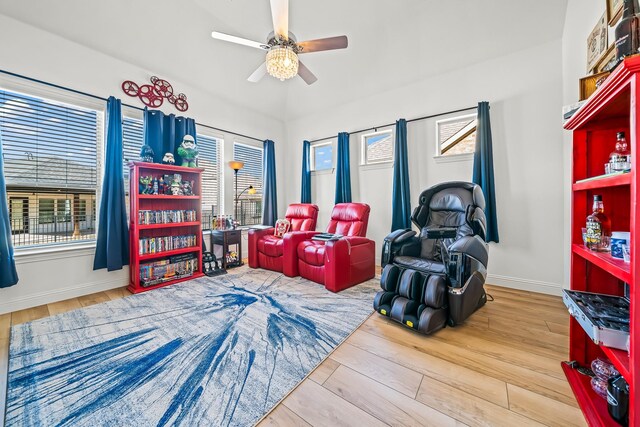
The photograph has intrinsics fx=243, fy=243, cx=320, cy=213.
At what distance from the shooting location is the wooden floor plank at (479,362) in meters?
1.33

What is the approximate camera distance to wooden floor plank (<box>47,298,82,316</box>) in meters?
2.36

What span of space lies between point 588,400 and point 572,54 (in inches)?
117

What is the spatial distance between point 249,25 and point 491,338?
4.28 metres

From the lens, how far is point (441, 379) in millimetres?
1422

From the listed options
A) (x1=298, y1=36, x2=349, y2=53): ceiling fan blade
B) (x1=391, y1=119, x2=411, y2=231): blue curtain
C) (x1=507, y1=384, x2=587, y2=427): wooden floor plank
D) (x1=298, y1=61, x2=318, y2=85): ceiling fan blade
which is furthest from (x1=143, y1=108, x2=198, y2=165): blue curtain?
(x1=507, y1=384, x2=587, y2=427): wooden floor plank

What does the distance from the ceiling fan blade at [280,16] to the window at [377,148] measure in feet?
7.44

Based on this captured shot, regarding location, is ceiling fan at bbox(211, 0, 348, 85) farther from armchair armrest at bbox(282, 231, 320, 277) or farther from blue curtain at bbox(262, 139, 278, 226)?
blue curtain at bbox(262, 139, 278, 226)

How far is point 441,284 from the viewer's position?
191 cm

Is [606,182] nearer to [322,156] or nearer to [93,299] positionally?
[322,156]

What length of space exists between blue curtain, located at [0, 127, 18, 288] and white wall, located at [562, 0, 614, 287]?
4.90m

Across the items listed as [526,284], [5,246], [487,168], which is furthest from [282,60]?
[526,284]

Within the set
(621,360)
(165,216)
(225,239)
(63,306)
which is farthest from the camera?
(225,239)

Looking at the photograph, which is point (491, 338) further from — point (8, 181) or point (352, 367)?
point (8, 181)

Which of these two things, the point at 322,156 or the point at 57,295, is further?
the point at 322,156
